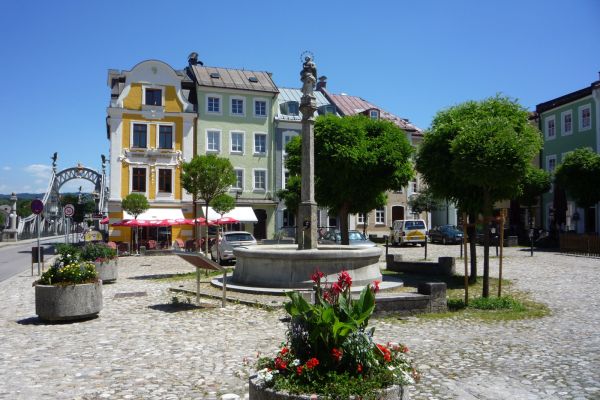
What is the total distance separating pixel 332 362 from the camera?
4.14 meters

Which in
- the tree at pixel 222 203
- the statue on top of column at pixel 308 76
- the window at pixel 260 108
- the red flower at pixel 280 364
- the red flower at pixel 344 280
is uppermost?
the window at pixel 260 108

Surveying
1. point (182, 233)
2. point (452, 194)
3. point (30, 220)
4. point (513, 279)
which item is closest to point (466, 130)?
point (452, 194)

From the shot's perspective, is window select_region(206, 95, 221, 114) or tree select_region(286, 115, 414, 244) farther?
window select_region(206, 95, 221, 114)

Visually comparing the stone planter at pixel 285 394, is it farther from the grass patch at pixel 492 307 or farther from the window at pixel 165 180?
the window at pixel 165 180

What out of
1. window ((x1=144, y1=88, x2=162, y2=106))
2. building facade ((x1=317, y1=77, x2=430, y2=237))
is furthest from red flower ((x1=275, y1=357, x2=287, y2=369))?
building facade ((x1=317, y1=77, x2=430, y2=237))

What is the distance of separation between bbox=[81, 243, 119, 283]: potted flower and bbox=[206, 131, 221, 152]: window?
25.3m

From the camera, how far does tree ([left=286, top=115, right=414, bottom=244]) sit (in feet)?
75.1

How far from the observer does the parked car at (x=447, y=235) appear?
39750mm

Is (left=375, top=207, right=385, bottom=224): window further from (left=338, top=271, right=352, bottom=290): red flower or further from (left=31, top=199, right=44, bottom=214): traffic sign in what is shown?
(left=338, top=271, right=352, bottom=290): red flower

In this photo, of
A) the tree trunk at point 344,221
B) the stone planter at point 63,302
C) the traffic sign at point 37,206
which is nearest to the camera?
the stone planter at point 63,302

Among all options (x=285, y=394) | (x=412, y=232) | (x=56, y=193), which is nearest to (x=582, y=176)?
(x=412, y=232)

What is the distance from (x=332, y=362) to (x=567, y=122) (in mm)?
41222

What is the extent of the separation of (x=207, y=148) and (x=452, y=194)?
29.3 metres

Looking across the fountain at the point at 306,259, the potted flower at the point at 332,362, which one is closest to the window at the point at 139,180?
the fountain at the point at 306,259
